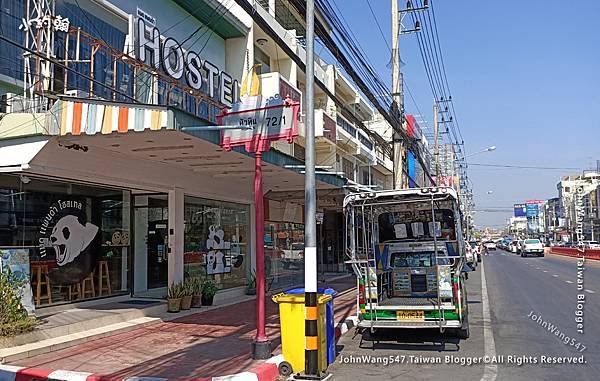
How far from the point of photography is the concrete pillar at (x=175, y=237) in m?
14.5

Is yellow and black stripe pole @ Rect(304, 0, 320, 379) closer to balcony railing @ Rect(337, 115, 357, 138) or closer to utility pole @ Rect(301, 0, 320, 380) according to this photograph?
utility pole @ Rect(301, 0, 320, 380)

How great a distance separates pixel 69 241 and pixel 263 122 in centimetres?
591

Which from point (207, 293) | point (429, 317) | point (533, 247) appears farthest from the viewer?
point (533, 247)

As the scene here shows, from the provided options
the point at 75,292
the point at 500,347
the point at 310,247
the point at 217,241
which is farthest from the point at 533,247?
the point at 310,247

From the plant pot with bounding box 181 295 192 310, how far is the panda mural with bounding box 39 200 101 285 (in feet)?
7.37

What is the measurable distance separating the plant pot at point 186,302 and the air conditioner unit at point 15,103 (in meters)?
5.59

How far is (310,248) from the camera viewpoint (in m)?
8.46

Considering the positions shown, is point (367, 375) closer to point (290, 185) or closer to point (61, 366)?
point (61, 366)

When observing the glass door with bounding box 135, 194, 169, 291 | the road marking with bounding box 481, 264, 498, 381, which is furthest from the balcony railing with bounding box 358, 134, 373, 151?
the glass door with bounding box 135, 194, 169, 291

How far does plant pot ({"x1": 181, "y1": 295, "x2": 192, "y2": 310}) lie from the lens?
1390 centimetres

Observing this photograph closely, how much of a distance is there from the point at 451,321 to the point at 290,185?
29.0ft

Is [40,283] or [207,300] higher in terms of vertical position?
[40,283]

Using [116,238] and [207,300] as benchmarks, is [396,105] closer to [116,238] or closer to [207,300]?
[207,300]

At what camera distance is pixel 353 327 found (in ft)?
42.2
